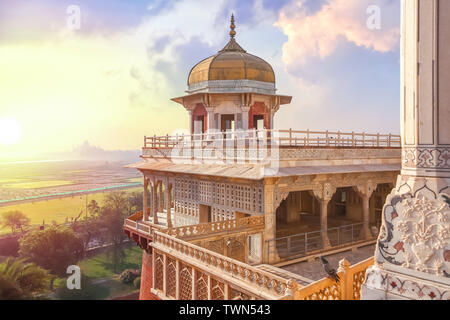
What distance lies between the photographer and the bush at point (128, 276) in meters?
41.8

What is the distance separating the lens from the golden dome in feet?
62.1

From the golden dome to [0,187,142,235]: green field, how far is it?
3789 centimetres

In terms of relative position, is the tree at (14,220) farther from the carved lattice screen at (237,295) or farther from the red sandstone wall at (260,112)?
the carved lattice screen at (237,295)

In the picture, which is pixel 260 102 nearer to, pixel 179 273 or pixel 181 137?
pixel 181 137

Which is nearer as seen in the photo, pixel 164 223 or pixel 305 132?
pixel 305 132

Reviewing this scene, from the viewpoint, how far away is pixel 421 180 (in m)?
4.31

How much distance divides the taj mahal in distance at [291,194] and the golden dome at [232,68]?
3.0 inches

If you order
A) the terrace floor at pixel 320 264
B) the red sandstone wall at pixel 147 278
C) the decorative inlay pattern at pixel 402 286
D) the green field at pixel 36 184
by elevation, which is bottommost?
the red sandstone wall at pixel 147 278

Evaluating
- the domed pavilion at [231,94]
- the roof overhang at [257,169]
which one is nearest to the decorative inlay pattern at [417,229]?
the roof overhang at [257,169]

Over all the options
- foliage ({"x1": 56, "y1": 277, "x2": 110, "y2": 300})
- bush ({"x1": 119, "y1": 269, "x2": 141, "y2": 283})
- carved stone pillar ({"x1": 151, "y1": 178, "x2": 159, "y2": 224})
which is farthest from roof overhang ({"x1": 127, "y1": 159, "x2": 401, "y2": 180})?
bush ({"x1": 119, "y1": 269, "x2": 141, "y2": 283})

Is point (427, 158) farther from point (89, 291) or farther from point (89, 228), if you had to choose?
point (89, 228)

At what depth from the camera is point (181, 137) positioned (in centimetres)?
1675
